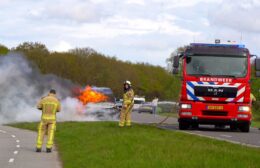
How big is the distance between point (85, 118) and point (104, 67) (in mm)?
70887

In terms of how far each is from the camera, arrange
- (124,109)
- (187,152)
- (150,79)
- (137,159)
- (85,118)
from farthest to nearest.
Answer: (150,79), (85,118), (124,109), (187,152), (137,159)

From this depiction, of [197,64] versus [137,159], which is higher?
[197,64]

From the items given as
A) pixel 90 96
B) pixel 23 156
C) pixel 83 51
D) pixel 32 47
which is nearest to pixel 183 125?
pixel 23 156

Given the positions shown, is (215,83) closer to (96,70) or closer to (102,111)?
(102,111)

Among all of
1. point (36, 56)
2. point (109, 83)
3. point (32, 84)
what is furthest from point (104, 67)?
point (32, 84)

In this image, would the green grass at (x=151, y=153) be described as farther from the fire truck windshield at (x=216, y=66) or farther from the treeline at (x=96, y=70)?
the treeline at (x=96, y=70)

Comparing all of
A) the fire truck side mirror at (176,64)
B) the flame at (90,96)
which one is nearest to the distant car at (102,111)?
the flame at (90,96)

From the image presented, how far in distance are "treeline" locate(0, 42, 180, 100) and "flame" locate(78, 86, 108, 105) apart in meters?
31.6

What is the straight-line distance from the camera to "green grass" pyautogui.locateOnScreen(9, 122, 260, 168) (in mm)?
15602

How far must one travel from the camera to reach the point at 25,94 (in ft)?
162

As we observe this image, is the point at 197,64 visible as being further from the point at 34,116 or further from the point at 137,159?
the point at 34,116

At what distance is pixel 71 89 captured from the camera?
49.6 m

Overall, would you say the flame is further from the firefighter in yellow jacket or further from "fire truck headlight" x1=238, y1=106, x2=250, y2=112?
"fire truck headlight" x1=238, y1=106, x2=250, y2=112

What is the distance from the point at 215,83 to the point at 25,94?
934 inches
